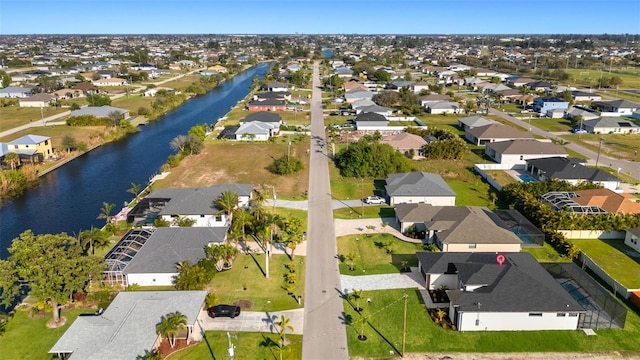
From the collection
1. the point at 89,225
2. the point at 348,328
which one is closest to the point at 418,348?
the point at 348,328

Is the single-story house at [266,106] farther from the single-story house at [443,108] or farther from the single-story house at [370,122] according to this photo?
the single-story house at [443,108]

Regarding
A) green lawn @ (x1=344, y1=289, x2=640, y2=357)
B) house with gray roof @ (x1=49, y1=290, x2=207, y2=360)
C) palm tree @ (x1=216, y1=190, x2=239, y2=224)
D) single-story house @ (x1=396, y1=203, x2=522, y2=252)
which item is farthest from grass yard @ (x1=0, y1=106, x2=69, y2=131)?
green lawn @ (x1=344, y1=289, x2=640, y2=357)

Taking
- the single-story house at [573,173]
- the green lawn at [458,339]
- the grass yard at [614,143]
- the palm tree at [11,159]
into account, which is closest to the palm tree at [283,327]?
the green lawn at [458,339]

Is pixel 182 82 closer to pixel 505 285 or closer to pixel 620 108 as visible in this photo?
pixel 620 108

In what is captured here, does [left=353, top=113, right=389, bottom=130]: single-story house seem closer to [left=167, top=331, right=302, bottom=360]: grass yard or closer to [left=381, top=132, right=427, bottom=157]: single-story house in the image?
[left=381, top=132, right=427, bottom=157]: single-story house

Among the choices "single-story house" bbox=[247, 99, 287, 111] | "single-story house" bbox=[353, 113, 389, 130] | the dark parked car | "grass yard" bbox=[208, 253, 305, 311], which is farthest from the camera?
"single-story house" bbox=[247, 99, 287, 111]
